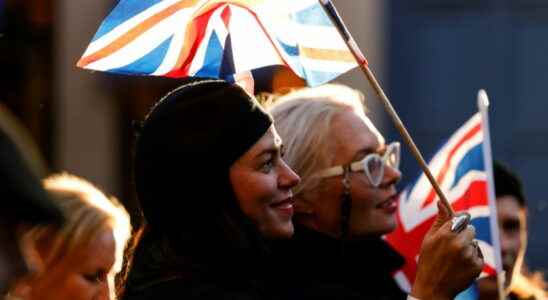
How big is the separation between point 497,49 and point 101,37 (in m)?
7.85

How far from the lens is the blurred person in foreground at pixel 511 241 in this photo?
566 centimetres

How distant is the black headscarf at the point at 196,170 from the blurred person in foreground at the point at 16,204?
3.93 ft

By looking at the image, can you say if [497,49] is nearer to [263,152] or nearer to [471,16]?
[471,16]

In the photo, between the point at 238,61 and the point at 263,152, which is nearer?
the point at 263,152

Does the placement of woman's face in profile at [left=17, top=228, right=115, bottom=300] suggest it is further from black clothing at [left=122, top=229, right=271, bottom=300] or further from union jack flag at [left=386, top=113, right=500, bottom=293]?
union jack flag at [left=386, top=113, right=500, bottom=293]

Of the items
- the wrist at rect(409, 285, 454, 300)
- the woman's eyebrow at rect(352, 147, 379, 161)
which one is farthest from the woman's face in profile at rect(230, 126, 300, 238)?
the woman's eyebrow at rect(352, 147, 379, 161)

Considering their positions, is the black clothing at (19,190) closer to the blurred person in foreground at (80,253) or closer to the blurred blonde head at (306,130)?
the blurred person in foreground at (80,253)

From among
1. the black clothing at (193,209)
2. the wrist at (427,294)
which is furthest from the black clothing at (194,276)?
the wrist at (427,294)

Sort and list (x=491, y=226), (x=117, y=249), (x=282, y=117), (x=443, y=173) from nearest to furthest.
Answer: (x=117, y=249)
(x=282, y=117)
(x=491, y=226)
(x=443, y=173)

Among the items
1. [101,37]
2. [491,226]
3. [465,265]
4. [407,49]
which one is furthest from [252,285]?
[407,49]

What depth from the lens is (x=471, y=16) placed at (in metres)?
11.7

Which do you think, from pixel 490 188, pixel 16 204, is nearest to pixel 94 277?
pixel 490 188

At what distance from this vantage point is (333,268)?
4402mm

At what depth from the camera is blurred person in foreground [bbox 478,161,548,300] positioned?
5.66 m
